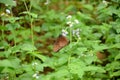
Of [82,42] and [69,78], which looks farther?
[82,42]

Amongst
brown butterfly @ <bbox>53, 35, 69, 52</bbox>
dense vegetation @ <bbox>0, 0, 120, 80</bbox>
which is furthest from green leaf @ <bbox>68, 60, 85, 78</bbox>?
brown butterfly @ <bbox>53, 35, 69, 52</bbox>

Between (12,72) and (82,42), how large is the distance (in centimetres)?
78

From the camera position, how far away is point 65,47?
9.56ft

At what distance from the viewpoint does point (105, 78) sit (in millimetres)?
3193

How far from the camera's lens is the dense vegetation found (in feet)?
9.11

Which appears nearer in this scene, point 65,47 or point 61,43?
point 65,47

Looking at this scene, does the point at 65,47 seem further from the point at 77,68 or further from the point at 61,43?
the point at 61,43

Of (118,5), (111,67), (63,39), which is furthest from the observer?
(63,39)

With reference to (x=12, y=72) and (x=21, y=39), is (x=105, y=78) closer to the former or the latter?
(x=12, y=72)

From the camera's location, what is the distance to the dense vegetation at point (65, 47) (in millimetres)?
2775

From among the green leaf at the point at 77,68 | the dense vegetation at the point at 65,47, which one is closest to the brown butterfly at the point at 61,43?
the dense vegetation at the point at 65,47

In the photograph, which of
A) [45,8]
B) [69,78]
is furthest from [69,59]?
[45,8]

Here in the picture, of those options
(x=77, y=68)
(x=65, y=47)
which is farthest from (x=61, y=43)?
(x=77, y=68)

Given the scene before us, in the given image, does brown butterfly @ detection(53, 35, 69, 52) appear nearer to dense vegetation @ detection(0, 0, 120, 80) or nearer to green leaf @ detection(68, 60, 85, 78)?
dense vegetation @ detection(0, 0, 120, 80)
